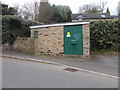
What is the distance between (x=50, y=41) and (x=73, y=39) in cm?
202

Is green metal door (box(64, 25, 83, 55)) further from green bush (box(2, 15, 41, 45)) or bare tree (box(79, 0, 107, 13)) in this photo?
bare tree (box(79, 0, 107, 13))

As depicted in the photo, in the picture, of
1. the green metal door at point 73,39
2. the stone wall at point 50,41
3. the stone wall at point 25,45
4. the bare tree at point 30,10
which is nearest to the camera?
the green metal door at point 73,39

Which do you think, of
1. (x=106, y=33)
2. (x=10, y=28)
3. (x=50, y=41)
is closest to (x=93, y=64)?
(x=50, y=41)

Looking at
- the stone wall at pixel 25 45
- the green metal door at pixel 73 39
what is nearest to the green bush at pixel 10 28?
the stone wall at pixel 25 45

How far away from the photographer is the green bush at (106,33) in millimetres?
11195

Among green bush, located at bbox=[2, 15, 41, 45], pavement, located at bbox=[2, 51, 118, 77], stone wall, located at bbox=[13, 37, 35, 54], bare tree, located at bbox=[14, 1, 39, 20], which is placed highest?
bare tree, located at bbox=[14, 1, 39, 20]

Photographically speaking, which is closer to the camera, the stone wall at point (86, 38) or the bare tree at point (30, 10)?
the stone wall at point (86, 38)

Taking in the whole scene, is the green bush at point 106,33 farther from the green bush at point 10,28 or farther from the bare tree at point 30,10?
the bare tree at point 30,10

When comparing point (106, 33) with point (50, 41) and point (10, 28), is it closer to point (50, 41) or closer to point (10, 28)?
point (50, 41)

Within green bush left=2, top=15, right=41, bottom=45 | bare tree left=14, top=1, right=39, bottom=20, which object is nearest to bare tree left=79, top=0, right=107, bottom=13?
bare tree left=14, top=1, right=39, bottom=20

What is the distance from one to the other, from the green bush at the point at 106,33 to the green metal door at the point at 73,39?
281 cm

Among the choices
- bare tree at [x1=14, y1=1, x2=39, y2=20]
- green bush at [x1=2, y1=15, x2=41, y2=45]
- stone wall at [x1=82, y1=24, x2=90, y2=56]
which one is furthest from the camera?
bare tree at [x1=14, y1=1, x2=39, y2=20]

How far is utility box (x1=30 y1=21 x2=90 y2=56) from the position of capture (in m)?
9.15

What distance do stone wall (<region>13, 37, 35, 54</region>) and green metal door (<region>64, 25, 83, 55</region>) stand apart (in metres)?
3.13
